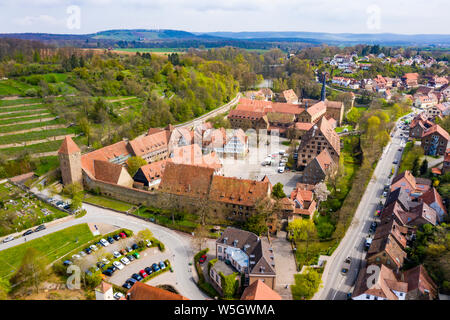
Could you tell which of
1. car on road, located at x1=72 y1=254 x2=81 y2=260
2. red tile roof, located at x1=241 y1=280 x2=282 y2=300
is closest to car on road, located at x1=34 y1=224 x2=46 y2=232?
car on road, located at x1=72 y1=254 x2=81 y2=260

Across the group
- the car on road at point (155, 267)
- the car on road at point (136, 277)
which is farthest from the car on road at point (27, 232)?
the car on road at point (155, 267)

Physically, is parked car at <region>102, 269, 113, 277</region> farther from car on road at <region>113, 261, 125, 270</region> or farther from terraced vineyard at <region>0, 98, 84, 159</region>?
A: terraced vineyard at <region>0, 98, 84, 159</region>

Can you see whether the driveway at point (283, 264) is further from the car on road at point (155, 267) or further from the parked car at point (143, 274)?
the parked car at point (143, 274)

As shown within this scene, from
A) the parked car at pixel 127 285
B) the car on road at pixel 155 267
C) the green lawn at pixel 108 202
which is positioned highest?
the green lawn at pixel 108 202

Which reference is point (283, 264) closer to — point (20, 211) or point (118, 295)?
point (118, 295)

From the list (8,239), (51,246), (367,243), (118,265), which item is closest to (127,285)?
(118,265)
